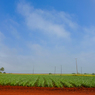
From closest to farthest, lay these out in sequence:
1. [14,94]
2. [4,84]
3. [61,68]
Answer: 1. [14,94]
2. [4,84]
3. [61,68]

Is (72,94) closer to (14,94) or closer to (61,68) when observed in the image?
(14,94)

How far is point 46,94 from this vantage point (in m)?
13.3

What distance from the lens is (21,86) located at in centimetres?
1730

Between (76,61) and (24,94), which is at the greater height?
(76,61)

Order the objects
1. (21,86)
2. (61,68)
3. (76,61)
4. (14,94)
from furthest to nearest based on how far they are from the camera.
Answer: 1. (61,68)
2. (76,61)
3. (21,86)
4. (14,94)

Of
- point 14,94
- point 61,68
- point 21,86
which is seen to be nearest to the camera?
point 14,94

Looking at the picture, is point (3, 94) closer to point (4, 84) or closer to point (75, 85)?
point (4, 84)

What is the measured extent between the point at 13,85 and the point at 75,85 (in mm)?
11367

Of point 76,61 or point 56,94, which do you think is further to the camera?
point 76,61

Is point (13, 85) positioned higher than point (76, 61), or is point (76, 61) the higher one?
point (76, 61)

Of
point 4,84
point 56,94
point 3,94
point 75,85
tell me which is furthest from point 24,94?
point 75,85

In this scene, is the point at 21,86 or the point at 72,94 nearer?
the point at 72,94

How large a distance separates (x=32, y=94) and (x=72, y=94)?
5474mm

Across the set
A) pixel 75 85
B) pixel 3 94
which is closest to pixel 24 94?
pixel 3 94
